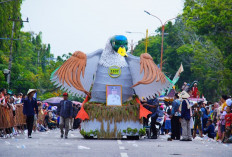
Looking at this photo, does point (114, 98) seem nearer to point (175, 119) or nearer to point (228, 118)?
point (175, 119)

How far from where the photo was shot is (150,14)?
155 ft

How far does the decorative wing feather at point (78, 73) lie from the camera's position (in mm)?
19703

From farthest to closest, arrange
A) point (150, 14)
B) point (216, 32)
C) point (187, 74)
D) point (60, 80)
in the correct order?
point (187, 74) → point (150, 14) → point (216, 32) → point (60, 80)

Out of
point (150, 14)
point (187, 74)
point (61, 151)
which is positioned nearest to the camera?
point (61, 151)

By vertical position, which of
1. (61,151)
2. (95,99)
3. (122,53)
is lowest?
(61,151)

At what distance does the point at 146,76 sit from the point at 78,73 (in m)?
2.31

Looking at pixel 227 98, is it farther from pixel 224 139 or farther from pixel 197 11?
pixel 197 11

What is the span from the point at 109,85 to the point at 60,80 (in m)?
1.67

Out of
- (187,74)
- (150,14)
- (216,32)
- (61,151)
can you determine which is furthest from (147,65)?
(187,74)

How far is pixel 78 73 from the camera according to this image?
1978 cm

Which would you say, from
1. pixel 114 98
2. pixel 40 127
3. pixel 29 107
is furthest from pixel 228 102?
pixel 40 127

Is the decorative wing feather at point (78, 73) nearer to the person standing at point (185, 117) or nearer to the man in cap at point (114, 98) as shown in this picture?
the man in cap at point (114, 98)

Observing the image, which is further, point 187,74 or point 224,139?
point 187,74

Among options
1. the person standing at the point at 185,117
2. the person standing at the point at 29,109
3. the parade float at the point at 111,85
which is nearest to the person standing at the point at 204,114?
the person standing at the point at 185,117
